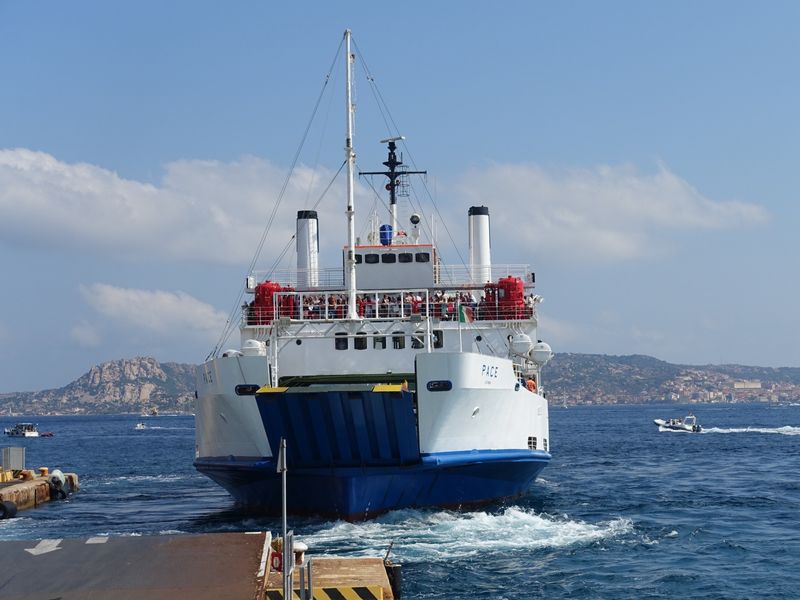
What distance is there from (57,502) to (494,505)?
58.6ft

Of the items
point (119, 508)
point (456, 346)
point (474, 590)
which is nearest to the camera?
point (474, 590)

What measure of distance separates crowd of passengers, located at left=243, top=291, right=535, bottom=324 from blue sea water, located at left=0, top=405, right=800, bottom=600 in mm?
5880

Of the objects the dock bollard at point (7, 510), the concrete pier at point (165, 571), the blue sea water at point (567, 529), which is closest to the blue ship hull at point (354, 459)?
the blue sea water at point (567, 529)

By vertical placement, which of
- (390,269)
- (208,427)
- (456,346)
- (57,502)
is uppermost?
(390,269)

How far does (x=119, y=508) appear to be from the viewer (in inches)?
1341

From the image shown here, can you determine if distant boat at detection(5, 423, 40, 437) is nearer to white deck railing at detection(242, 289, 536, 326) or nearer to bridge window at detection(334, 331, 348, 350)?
white deck railing at detection(242, 289, 536, 326)

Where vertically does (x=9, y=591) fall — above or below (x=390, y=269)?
below

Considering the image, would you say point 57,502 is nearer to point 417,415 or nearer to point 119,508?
point 119,508

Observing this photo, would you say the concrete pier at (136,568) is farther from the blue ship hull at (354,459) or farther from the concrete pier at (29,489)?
the concrete pier at (29,489)

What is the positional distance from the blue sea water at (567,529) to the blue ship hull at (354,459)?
53 centimetres

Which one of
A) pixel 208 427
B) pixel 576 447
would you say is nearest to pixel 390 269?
pixel 208 427

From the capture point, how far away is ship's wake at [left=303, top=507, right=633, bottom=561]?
73.3 feet

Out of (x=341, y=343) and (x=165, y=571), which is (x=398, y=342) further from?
(x=165, y=571)

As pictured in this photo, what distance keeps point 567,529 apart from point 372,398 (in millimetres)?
6022
